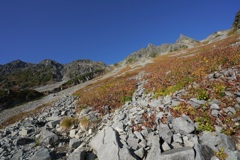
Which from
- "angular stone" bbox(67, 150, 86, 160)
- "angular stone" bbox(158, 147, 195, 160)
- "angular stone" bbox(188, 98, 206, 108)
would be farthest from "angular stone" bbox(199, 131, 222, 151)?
"angular stone" bbox(67, 150, 86, 160)

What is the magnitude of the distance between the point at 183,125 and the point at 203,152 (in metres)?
1.70

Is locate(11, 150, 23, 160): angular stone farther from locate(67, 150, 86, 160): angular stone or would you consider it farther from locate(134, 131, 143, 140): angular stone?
locate(134, 131, 143, 140): angular stone

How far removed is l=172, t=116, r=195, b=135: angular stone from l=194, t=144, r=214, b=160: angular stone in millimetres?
1113

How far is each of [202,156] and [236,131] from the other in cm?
220

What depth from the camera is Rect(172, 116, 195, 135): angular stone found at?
745 centimetres

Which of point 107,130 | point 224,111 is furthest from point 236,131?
point 107,130

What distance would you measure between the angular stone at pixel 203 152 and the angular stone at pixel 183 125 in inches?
43.8

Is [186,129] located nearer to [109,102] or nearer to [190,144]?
[190,144]

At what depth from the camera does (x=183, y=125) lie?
25.3ft

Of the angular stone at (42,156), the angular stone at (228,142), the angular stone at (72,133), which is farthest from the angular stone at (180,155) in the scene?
the angular stone at (72,133)

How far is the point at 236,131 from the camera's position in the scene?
688cm

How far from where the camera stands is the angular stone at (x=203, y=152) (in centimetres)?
592

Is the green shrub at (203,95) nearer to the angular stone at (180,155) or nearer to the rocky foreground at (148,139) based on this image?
the rocky foreground at (148,139)

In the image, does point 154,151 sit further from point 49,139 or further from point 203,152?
point 49,139
